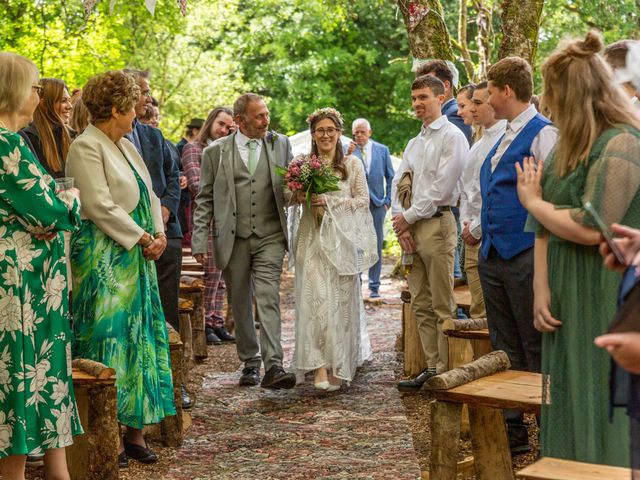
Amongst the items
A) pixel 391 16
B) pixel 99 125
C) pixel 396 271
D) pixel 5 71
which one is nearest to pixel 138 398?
pixel 99 125

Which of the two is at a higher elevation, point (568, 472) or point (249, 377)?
point (568, 472)

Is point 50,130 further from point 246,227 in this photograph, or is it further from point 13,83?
point 246,227

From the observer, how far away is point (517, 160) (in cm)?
625

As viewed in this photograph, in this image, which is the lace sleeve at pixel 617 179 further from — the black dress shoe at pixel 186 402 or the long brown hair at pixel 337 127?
the long brown hair at pixel 337 127

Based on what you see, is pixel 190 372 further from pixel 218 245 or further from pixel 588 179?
pixel 588 179

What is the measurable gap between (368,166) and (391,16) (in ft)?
60.4

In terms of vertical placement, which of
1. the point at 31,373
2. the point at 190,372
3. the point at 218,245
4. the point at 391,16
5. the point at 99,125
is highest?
the point at 391,16

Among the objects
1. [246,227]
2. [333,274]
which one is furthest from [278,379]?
[246,227]

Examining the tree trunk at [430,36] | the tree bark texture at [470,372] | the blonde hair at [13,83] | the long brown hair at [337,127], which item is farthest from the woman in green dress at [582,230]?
the tree trunk at [430,36]

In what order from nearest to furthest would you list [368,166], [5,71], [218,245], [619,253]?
[619,253], [5,71], [218,245], [368,166]

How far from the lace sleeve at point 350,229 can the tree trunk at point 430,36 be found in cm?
183

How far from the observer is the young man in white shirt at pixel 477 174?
7.61 m

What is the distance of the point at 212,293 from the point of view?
1185 cm

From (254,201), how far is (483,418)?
3.75m
